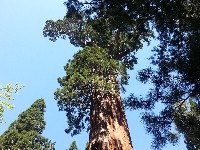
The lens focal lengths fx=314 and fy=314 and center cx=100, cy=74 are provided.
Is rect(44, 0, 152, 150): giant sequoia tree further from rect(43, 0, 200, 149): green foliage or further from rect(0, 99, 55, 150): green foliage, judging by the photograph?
rect(0, 99, 55, 150): green foliage

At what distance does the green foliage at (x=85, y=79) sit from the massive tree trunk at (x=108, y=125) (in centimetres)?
42

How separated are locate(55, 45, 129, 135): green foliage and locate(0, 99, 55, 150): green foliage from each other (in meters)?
5.42

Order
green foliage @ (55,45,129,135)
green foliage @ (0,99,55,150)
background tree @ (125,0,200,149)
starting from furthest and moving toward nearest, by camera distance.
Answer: green foliage @ (0,99,55,150) < green foliage @ (55,45,129,135) < background tree @ (125,0,200,149)

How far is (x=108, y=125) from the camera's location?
12836 mm

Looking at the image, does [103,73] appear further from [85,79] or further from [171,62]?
[171,62]

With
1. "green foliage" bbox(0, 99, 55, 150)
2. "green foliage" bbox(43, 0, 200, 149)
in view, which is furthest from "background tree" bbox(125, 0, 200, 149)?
"green foliage" bbox(0, 99, 55, 150)

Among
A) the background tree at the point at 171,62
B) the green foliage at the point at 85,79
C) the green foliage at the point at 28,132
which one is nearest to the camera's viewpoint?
the background tree at the point at 171,62

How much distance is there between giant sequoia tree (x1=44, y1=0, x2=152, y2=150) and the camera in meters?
10.6

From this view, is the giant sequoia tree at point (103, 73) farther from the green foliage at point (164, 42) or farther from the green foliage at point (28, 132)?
the green foliage at point (28, 132)

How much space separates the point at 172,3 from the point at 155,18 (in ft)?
2.28

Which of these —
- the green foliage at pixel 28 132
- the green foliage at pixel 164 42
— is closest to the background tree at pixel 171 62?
the green foliage at pixel 164 42

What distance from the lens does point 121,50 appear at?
17.8 meters

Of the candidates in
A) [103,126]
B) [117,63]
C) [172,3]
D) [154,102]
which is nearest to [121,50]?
[117,63]

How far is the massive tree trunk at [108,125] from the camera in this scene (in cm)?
1209
